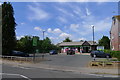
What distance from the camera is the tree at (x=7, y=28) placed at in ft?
98.6

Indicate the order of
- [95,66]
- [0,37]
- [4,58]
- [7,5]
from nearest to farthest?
1. [95,66]
2. [4,58]
3. [0,37]
4. [7,5]

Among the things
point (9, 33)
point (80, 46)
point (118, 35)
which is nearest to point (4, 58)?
point (9, 33)

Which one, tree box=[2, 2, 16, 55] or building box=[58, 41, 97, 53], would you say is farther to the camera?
building box=[58, 41, 97, 53]

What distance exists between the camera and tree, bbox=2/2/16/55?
3006 cm

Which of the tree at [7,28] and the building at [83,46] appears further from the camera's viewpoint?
the building at [83,46]

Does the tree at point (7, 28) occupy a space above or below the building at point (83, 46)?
above

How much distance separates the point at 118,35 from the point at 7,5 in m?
23.5

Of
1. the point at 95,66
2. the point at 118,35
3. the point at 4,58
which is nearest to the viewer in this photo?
the point at 95,66

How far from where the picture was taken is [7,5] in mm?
31531

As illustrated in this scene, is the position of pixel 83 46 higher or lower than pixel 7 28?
lower

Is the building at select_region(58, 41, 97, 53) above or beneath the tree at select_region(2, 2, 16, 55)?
beneath

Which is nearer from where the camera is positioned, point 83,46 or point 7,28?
point 7,28

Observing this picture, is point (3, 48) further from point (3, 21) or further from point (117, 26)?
point (117, 26)

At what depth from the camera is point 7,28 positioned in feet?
99.7
